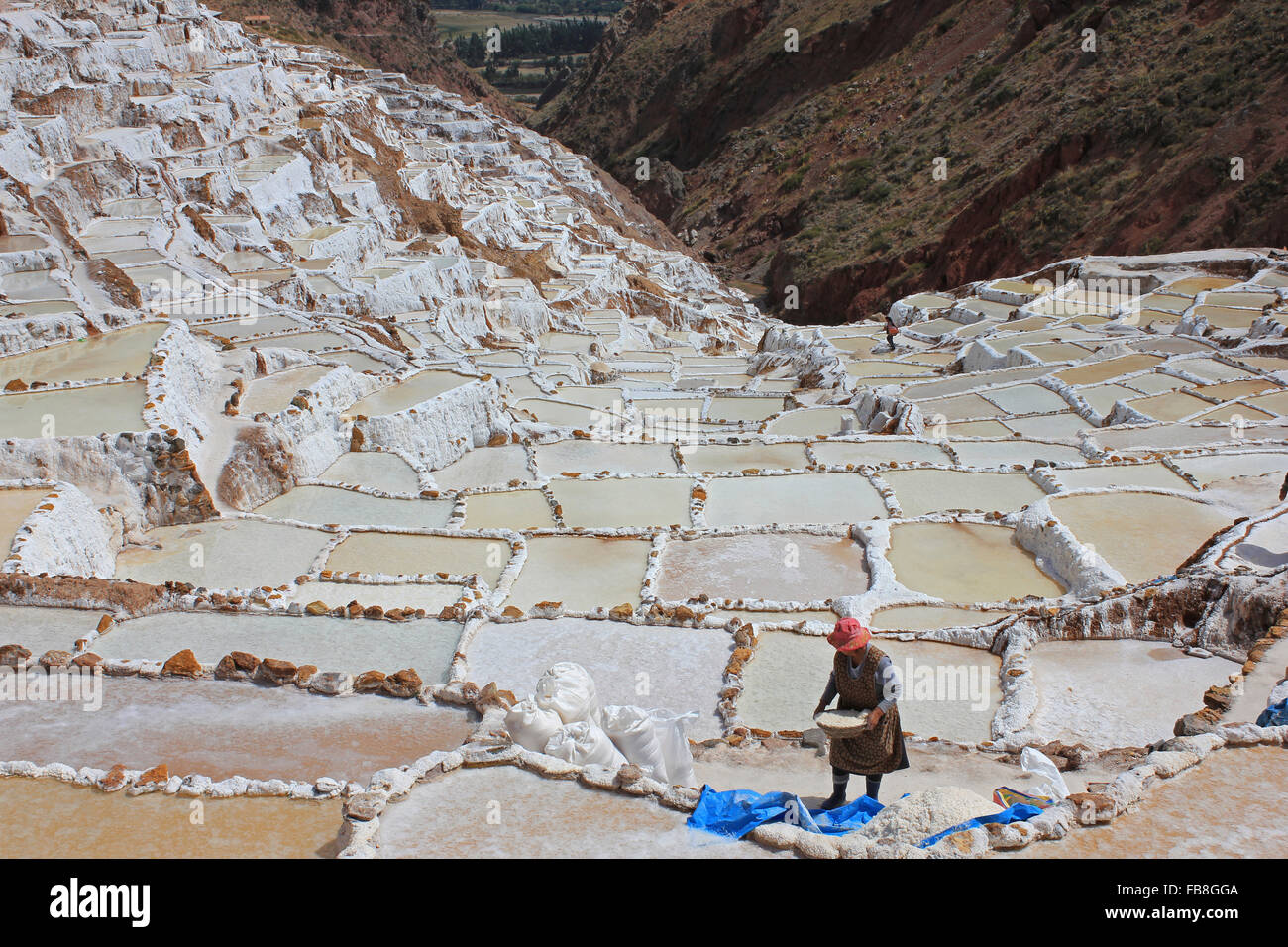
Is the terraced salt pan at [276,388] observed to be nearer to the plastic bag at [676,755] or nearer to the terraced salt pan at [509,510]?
the terraced salt pan at [509,510]

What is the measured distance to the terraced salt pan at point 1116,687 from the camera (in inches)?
242

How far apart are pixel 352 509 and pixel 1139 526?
27.8 feet

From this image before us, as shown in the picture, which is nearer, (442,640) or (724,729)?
(724,729)

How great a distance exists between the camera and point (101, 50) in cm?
2541

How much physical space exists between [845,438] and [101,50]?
2315cm

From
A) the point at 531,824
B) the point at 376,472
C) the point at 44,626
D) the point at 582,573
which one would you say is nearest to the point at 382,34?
the point at 376,472

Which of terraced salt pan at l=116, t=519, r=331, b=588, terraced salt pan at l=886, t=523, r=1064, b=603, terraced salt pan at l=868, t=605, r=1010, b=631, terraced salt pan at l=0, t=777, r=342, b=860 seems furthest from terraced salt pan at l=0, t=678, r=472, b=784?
terraced salt pan at l=886, t=523, r=1064, b=603

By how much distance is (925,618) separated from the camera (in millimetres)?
8023

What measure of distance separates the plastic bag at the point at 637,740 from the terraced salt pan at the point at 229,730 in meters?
1.13

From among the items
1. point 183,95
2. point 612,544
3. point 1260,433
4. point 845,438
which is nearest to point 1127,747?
point 612,544

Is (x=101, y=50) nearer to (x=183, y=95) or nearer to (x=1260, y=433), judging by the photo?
(x=183, y=95)

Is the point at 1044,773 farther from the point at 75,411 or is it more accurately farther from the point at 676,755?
the point at 75,411

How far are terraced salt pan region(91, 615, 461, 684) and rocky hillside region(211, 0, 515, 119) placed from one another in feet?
187

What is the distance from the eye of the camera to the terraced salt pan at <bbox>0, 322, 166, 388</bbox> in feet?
41.7
